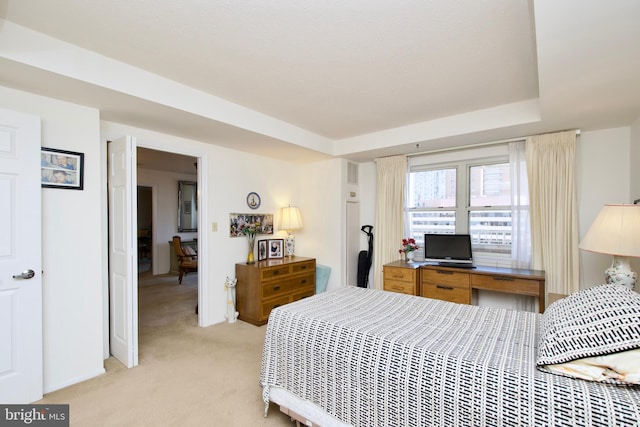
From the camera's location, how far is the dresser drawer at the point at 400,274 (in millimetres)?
3629

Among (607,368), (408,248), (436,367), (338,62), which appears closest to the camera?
(607,368)

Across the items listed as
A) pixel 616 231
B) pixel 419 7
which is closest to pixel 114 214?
pixel 419 7

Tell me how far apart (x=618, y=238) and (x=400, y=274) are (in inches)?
79.9

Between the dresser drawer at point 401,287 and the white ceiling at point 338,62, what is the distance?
6.18 feet

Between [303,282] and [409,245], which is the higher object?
[409,245]

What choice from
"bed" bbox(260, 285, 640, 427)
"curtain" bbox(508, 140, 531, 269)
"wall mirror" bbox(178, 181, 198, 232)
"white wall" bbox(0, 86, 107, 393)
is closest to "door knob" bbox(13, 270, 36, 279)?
"white wall" bbox(0, 86, 107, 393)

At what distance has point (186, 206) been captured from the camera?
743 cm

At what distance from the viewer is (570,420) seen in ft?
3.51

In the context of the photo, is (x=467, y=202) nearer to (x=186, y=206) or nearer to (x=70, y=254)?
(x=70, y=254)

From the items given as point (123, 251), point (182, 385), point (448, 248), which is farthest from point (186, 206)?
point (448, 248)

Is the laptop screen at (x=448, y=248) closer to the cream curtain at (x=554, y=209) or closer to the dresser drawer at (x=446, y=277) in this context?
the dresser drawer at (x=446, y=277)

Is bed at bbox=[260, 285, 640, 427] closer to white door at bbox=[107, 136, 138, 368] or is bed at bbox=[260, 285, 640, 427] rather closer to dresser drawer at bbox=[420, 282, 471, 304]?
dresser drawer at bbox=[420, 282, 471, 304]

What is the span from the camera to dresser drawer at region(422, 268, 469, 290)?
3.38m

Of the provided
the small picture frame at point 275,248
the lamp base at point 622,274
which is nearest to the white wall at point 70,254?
the small picture frame at point 275,248
